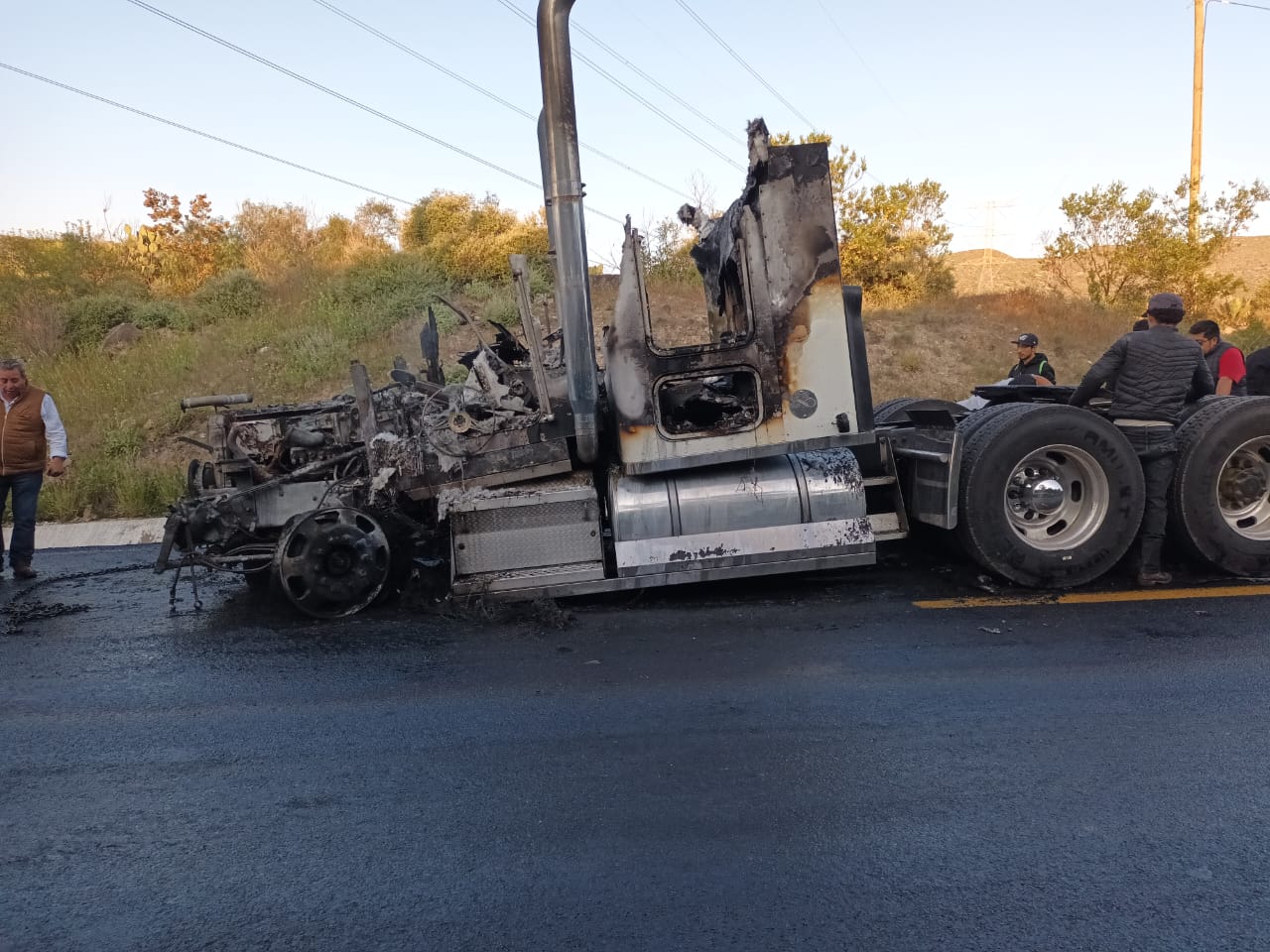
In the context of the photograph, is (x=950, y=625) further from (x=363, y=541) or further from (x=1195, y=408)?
(x=363, y=541)

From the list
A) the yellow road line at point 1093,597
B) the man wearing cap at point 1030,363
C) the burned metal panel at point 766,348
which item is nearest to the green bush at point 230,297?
the man wearing cap at point 1030,363

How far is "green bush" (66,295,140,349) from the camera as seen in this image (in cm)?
1714

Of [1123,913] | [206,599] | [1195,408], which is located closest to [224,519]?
[206,599]

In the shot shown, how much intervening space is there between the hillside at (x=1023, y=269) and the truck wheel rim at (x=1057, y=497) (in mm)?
42662

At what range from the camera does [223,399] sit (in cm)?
638

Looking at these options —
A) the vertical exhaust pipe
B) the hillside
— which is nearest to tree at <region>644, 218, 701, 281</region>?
the vertical exhaust pipe

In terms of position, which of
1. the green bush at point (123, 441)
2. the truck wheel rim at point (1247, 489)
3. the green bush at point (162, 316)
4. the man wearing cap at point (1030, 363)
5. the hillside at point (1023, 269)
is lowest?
the truck wheel rim at point (1247, 489)

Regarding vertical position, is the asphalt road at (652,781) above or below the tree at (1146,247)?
below

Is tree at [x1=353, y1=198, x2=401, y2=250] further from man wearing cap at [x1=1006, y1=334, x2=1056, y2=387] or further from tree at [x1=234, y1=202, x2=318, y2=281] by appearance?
man wearing cap at [x1=1006, y1=334, x2=1056, y2=387]

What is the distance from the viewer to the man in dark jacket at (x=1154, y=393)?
19.0 ft

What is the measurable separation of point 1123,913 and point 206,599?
5703mm

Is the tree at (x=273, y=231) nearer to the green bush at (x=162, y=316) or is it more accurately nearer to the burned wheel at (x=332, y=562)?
the green bush at (x=162, y=316)

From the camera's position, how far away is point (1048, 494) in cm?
577

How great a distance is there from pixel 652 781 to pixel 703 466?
262 cm
